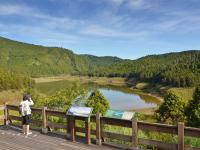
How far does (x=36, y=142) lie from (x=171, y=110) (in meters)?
49.0

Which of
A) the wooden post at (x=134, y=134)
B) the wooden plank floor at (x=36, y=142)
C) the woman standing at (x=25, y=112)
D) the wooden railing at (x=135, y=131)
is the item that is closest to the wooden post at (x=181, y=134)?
the wooden railing at (x=135, y=131)

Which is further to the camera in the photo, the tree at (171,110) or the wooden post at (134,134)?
the tree at (171,110)

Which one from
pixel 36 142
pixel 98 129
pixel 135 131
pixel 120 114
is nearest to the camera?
pixel 135 131

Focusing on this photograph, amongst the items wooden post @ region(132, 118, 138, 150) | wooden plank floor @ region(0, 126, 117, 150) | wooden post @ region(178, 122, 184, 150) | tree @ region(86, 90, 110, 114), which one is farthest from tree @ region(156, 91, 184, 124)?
wooden post @ region(178, 122, 184, 150)

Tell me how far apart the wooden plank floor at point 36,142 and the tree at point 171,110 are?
154ft

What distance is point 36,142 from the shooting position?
14.1 metres

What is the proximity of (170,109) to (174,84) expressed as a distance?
9281 cm

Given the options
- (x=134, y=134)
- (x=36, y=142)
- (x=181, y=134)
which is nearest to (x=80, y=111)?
(x=36, y=142)

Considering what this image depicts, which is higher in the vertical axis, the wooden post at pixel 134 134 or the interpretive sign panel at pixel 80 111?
the interpretive sign panel at pixel 80 111

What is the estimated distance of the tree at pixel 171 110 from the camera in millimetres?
60125

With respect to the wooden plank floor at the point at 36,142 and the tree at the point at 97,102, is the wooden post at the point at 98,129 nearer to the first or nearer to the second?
the wooden plank floor at the point at 36,142

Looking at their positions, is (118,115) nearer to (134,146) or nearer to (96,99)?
(134,146)

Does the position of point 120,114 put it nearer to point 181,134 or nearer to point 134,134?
point 134,134

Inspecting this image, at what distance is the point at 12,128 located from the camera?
17.2 meters
